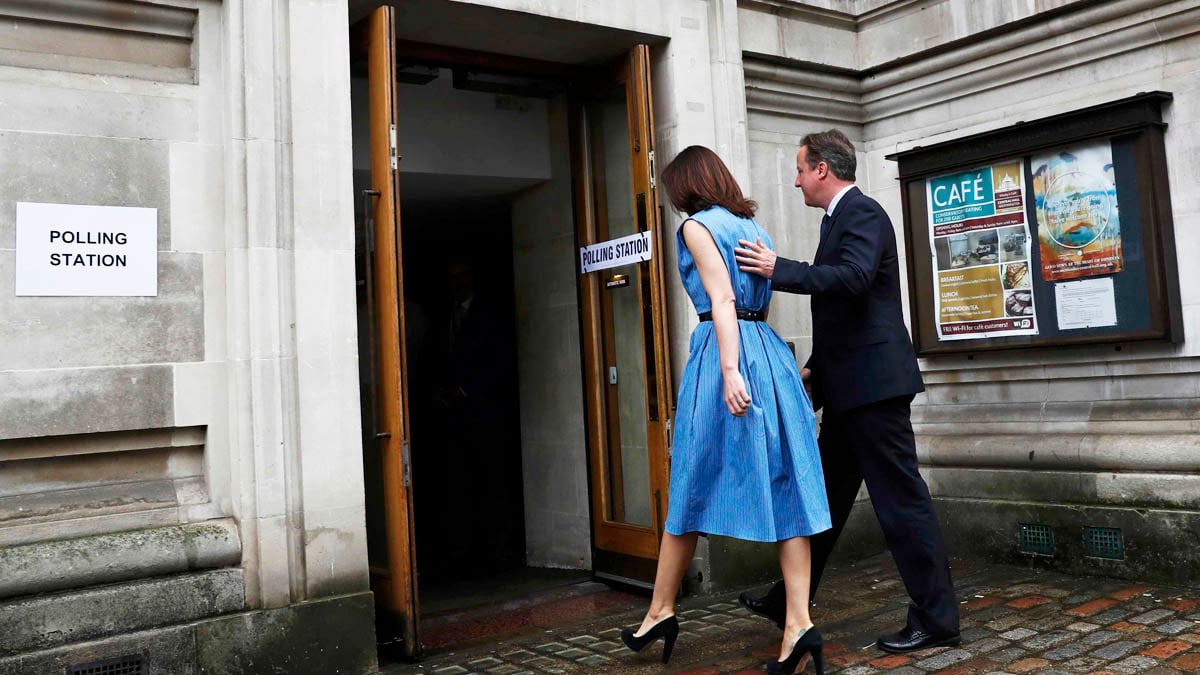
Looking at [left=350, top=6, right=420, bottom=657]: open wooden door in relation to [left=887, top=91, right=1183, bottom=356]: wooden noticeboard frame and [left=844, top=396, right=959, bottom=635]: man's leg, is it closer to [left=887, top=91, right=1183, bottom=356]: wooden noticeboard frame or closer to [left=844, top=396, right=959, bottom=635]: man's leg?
[left=844, top=396, right=959, bottom=635]: man's leg

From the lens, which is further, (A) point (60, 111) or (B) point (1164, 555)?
(B) point (1164, 555)

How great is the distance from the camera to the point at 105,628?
13.2ft

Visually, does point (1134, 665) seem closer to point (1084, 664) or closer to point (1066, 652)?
point (1084, 664)

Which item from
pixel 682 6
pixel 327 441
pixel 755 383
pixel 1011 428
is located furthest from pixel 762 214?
pixel 327 441

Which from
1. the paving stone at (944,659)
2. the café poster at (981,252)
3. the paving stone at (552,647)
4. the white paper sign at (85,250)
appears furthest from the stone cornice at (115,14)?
the café poster at (981,252)

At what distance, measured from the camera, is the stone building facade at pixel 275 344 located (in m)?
4.11

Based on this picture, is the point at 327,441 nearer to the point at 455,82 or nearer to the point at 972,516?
the point at 455,82

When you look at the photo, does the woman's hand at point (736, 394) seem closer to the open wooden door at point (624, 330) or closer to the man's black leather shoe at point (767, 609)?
the man's black leather shoe at point (767, 609)

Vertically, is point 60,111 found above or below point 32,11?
below

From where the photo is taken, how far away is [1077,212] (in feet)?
18.6

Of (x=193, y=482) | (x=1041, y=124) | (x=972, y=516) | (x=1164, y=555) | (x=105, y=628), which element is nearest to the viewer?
(x=105, y=628)

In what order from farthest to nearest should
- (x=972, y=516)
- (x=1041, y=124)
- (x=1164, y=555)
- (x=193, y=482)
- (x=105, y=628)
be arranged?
1. (x=972, y=516)
2. (x=1041, y=124)
3. (x=1164, y=555)
4. (x=193, y=482)
5. (x=105, y=628)

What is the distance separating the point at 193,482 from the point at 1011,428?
4.36 metres

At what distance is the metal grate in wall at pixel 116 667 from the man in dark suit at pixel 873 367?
2.71 m
